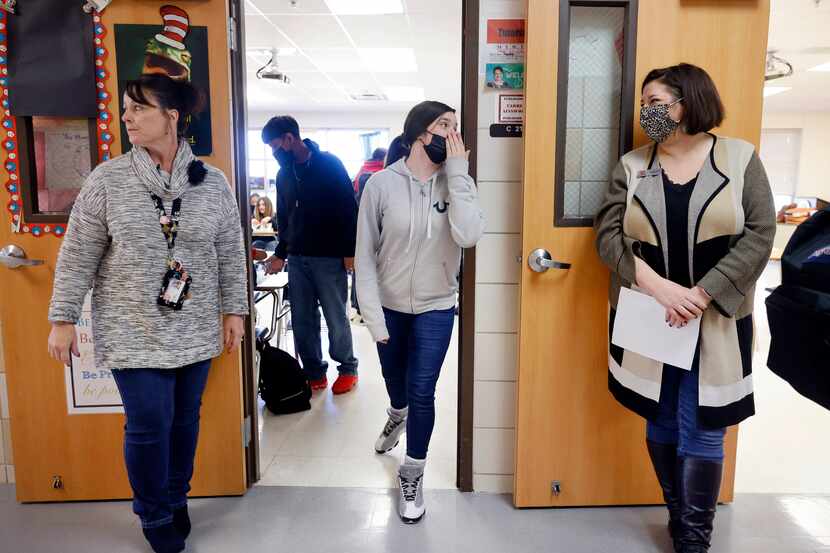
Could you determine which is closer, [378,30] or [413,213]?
[413,213]

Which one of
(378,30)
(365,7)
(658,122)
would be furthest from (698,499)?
(378,30)

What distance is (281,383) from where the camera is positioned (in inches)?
116

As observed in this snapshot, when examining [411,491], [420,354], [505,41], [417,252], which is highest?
[505,41]

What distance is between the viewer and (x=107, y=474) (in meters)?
2.05

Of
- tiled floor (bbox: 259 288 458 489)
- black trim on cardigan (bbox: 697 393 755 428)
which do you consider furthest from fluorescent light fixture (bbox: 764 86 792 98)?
black trim on cardigan (bbox: 697 393 755 428)

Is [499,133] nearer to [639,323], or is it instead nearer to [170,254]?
[639,323]

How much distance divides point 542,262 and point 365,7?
376cm

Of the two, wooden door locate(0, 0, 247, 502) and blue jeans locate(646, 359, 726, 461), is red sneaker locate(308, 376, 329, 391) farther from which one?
blue jeans locate(646, 359, 726, 461)

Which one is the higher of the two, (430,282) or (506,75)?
(506,75)

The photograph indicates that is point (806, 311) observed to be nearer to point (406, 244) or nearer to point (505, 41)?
point (406, 244)

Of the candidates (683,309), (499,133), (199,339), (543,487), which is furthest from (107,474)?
(683,309)

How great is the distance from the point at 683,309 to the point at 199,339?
1.38m

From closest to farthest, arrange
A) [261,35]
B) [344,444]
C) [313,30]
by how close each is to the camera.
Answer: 1. [344,444]
2. [313,30]
3. [261,35]

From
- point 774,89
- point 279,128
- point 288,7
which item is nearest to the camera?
point 279,128
